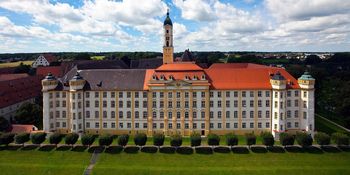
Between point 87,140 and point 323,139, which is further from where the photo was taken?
point 87,140

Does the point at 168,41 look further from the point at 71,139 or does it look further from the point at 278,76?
the point at 71,139

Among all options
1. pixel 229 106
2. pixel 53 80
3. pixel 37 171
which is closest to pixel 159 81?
pixel 229 106

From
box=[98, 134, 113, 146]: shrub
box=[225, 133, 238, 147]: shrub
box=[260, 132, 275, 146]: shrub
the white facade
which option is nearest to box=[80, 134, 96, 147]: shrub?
box=[98, 134, 113, 146]: shrub

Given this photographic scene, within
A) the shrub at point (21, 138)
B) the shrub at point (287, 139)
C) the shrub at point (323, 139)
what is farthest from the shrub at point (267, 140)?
the shrub at point (21, 138)

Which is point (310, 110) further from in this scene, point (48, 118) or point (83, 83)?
point (48, 118)

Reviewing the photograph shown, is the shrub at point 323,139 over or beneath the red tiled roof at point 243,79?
beneath

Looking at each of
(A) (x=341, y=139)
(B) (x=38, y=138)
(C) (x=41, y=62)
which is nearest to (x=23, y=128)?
(B) (x=38, y=138)

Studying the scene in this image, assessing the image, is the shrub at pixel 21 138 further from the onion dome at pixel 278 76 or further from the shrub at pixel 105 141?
the onion dome at pixel 278 76
